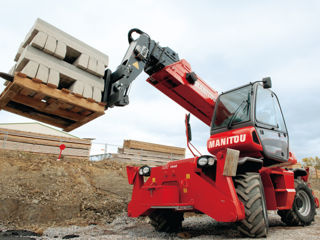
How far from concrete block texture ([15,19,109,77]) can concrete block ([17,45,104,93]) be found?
0.25 ft

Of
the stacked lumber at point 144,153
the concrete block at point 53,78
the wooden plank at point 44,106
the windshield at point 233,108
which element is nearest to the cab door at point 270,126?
the windshield at point 233,108

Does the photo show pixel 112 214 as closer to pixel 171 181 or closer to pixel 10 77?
pixel 171 181

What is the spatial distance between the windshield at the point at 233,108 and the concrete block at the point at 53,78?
3138 mm

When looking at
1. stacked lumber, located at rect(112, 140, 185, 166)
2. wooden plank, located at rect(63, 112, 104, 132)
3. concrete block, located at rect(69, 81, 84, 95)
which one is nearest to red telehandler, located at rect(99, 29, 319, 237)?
wooden plank, located at rect(63, 112, 104, 132)

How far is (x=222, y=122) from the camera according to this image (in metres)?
5.46

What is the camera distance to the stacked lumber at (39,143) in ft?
38.9

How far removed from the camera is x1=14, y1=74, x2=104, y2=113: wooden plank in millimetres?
3799

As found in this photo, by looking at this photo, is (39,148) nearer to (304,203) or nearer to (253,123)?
(253,123)

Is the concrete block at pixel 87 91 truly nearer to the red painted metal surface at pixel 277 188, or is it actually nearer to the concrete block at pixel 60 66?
the concrete block at pixel 60 66

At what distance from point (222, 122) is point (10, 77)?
3.83 meters

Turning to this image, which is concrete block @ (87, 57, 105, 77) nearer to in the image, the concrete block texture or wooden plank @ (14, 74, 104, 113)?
the concrete block texture

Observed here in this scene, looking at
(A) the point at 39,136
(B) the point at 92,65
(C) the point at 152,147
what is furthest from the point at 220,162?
(C) the point at 152,147

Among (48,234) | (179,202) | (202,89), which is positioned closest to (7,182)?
(48,234)

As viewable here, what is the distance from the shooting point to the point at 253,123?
4898 millimetres
